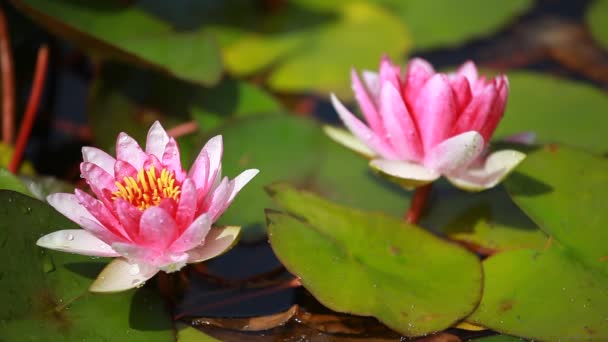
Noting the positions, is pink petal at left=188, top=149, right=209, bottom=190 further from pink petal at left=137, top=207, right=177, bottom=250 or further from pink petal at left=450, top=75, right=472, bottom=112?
pink petal at left=450, top=75, right=472, bottom=112

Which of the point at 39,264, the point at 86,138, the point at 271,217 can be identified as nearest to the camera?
the point at 39,264

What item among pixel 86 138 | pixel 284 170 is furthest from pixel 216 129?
pixel 86 138

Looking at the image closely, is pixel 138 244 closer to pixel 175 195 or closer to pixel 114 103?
pixel 175 195

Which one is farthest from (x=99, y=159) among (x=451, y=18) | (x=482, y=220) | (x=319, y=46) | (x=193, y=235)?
(x=451, y=18)

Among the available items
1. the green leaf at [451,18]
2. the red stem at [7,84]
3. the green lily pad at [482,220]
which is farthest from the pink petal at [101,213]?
the green leaf at [451,18]

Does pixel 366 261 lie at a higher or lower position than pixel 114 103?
lower

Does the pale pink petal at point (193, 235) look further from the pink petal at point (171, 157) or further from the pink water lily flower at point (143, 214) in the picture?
the pink petal at point (171, 157)

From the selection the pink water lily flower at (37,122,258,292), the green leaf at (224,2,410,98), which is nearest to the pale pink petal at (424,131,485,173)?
the pink water lily flower at (37,122,258,292)

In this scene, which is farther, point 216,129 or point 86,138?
point 86,138
